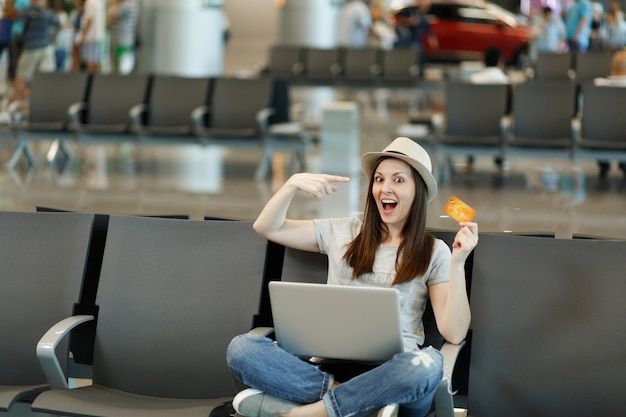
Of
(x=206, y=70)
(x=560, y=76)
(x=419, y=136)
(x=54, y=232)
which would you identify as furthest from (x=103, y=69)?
(x=54, y=232)

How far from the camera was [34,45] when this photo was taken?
12102mm

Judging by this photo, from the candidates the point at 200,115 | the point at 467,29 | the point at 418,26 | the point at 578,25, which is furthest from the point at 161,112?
the point at 467,29

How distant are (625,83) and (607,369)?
6.63 metres

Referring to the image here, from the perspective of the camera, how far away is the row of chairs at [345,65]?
563 inches

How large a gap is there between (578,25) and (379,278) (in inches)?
559

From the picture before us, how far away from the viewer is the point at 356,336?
3.11 metres

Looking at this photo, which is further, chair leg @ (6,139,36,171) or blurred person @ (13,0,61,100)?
blurred person @ (13,0,61,100)

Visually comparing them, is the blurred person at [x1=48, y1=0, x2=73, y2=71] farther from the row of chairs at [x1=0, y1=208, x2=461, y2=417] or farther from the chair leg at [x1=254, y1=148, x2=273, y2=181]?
the row of chairs at [x1=0, y1=208, x2=461, y2=417]

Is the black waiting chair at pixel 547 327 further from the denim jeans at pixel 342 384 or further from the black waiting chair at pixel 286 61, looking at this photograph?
the black waiting chair at pixel 286 61

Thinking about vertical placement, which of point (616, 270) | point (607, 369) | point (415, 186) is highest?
point (415, 186)

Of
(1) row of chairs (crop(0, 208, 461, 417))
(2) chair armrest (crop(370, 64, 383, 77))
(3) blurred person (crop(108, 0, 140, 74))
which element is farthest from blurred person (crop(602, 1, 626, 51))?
(1) row of chairs (crop(0, 208, 461, 417))

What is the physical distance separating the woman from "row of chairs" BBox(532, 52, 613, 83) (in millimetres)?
9948

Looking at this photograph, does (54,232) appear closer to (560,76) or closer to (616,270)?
(616,270)

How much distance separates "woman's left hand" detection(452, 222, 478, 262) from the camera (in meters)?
3.19
